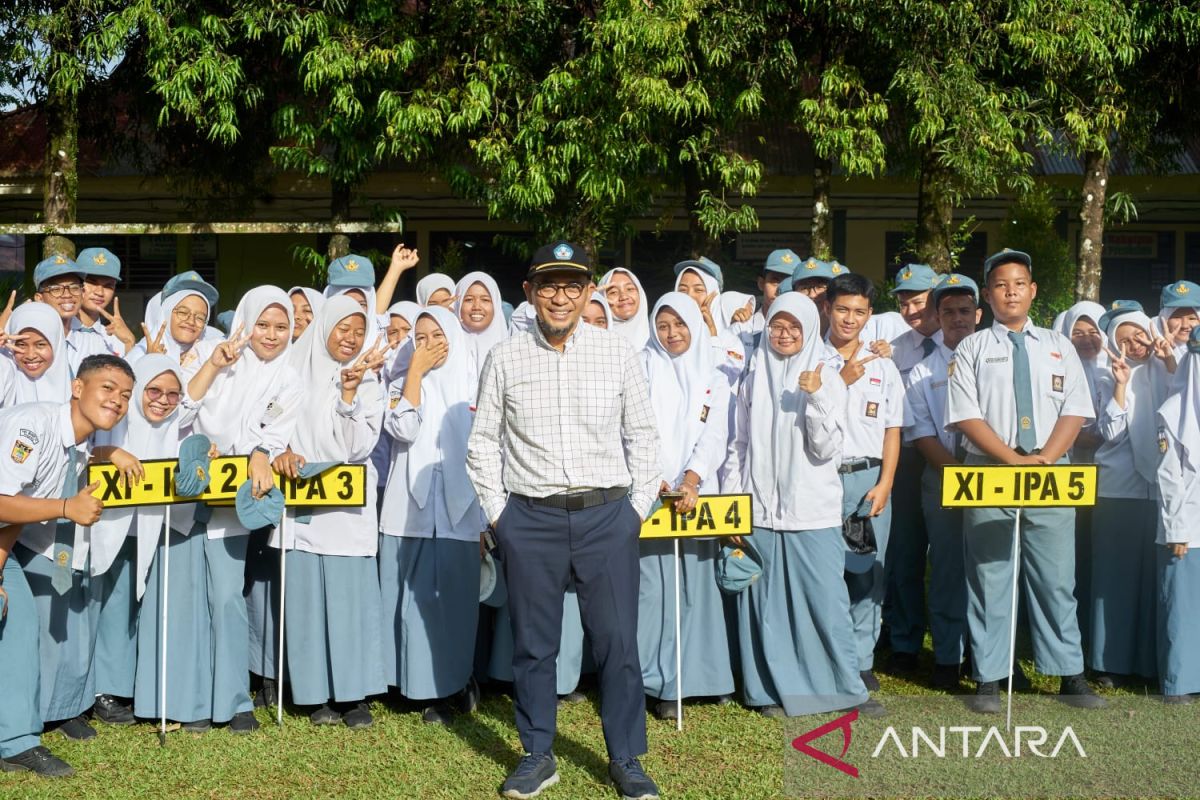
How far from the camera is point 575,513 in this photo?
4934 mm

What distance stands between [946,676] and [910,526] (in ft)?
2.89

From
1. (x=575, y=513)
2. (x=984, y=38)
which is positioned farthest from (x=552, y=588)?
(x=984, y=38)

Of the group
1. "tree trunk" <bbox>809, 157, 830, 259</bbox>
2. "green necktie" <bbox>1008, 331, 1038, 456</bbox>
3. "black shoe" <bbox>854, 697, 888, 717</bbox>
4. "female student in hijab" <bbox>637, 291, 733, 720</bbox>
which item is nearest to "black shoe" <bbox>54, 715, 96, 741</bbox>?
"female student in hijab" <bbox>637, 291, 733, 720</bbox>

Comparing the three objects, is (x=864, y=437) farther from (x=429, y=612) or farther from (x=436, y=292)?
(x=436, y=292)

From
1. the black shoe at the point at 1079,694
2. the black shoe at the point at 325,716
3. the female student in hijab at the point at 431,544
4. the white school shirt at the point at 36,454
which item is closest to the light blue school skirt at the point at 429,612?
the female student in hijab at the point at 431,544

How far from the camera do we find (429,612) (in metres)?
6.09

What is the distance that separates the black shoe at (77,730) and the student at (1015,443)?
419 cm

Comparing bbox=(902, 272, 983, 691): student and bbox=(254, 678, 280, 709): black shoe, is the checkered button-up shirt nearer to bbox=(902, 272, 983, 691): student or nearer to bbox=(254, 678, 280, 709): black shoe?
bbox=(254, 678, 280, 709): black shoe

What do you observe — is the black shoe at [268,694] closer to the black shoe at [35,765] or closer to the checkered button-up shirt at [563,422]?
the black shoe at [35,765]

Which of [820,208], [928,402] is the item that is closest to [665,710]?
[928,402]

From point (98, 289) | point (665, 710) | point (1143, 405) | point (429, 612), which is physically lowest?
point (665, 710)

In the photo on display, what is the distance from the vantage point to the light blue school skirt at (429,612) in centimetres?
605

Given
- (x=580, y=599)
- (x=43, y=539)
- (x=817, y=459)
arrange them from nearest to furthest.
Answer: (x=580, y=599)
(x=43, y=539)
(x=817, y=459)

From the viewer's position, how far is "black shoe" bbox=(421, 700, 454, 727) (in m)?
6.03
